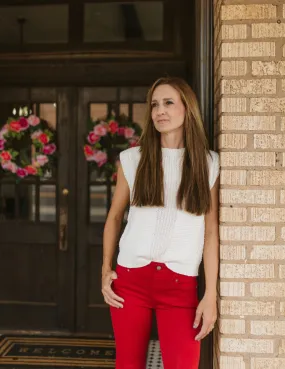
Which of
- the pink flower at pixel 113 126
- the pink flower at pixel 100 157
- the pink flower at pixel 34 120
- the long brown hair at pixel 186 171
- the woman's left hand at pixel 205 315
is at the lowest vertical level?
A: the woman's left hand at pixel 205 315

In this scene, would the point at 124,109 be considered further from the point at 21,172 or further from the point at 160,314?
the point at 160,314

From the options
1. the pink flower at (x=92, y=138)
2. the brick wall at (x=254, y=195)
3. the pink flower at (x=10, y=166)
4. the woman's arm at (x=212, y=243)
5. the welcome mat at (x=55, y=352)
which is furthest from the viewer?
the pink flower at (x=10, y=166)

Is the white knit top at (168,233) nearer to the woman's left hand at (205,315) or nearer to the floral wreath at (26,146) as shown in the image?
the woman's left hand at (205,315)

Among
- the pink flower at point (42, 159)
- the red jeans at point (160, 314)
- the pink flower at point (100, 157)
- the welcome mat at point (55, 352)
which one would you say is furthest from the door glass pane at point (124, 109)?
the red jeans at point (160, 314)

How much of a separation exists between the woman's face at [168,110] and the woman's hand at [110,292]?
72 centimetres

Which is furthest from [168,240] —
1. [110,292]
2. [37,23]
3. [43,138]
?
[37,23]

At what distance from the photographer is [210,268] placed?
8.51 ft

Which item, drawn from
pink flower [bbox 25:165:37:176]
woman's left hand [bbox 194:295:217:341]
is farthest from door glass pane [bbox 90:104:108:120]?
woman's left hand [bbox 194:295:217:341]

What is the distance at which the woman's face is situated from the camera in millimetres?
2523

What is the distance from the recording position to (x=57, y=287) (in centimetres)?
505

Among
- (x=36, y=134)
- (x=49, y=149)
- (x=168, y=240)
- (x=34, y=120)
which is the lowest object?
(x=168, y=240)

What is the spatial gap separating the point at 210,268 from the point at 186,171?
47 centimetres

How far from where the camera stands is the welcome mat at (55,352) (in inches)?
173

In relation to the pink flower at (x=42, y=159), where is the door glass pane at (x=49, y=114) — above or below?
above
